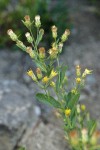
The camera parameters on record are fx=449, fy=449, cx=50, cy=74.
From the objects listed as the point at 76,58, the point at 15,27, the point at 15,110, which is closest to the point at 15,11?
the point at 15,27

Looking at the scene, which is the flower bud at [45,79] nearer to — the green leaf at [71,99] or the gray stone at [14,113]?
the green leaf at [71,99]

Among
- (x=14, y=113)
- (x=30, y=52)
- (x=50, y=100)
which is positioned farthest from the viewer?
(x=14, y=113)

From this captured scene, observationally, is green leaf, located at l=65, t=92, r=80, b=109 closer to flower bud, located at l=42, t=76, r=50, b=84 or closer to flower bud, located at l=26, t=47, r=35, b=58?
flower bud, located at l=42, t=76, r=50, b=84

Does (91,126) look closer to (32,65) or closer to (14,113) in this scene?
(14,113)

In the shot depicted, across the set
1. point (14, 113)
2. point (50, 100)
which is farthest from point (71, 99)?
point (14, 113)

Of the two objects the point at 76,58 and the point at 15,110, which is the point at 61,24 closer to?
the point at 76,58

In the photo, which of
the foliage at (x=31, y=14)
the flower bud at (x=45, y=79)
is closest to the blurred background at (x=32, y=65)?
the foliage at (x=31, y=14)
